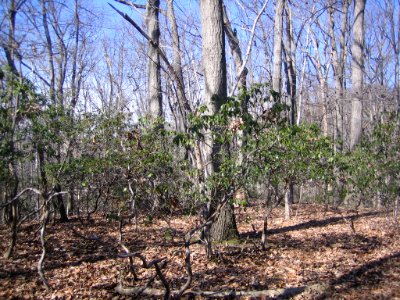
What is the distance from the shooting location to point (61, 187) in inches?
306

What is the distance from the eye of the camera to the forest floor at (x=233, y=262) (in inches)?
202

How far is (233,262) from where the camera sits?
A: 6.12 metres

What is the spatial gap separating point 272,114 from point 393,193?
4567 millimetres

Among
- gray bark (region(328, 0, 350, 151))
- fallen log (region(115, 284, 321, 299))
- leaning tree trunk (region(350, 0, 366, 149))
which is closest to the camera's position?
fallen log (region(115, 284, 321, 299))

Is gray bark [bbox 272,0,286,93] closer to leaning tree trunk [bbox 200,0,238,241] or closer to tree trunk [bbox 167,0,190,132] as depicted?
tree trunk [bbox 167,0,190,132]

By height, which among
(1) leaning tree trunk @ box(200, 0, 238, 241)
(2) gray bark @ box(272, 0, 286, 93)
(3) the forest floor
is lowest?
(3) the forest floor

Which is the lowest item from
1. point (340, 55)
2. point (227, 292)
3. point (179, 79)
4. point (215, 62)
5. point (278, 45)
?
point (227, 292)

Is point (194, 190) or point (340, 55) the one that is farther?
point (340, 55)

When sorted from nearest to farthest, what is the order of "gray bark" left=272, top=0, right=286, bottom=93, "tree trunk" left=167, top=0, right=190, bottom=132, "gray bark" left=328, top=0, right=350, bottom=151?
"tree trunk" left=167, top=0, right=190, bottom=132 → "gray bark" left=272, top=0, right=286, bottom=93 → "gray bark" left=328, top=0, right=350, bottom=151

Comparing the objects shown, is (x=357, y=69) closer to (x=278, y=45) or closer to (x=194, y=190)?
(x=278, y=45)

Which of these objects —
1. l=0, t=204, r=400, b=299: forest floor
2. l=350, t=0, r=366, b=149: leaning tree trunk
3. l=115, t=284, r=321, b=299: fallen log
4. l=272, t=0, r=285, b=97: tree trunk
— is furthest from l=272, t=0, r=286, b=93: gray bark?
l=115, t=284, r=321, b=299: fallen log

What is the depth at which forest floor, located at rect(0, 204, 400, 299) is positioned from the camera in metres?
5.12

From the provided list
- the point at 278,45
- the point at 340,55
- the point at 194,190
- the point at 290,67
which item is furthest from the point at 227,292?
the point at 340,55

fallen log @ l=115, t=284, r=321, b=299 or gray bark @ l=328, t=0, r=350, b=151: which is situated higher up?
gray bark @ l=328, t=0, r=350, b=151
